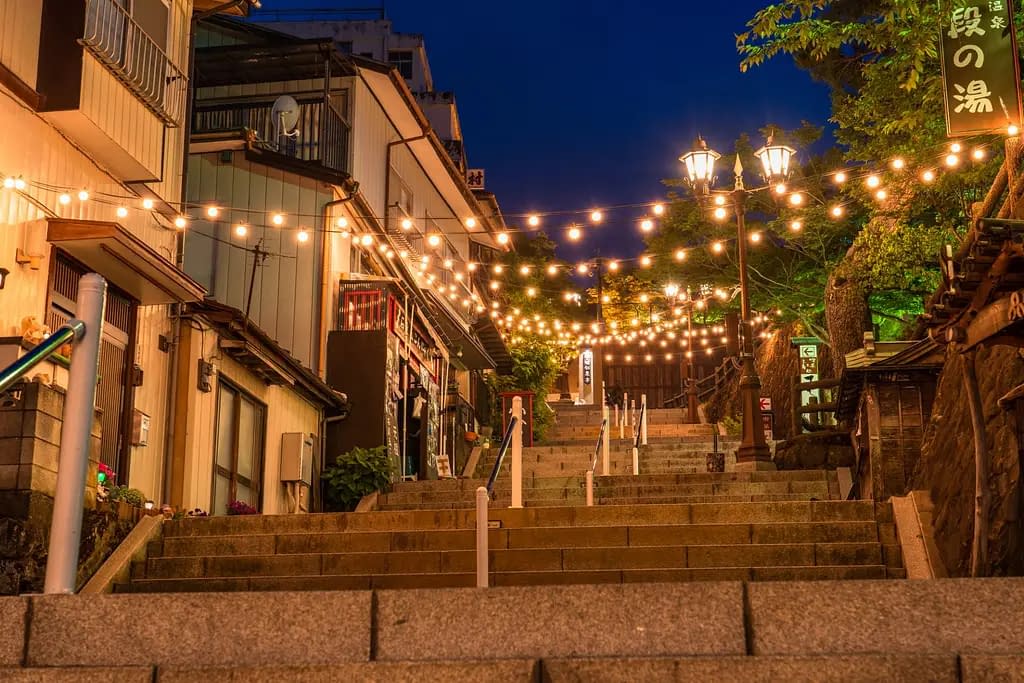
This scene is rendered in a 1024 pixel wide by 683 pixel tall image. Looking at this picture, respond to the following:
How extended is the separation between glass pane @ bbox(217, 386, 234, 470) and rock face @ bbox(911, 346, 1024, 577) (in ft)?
27.5

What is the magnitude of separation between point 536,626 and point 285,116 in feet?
56.1

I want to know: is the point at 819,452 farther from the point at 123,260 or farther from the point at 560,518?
the point at 123,260

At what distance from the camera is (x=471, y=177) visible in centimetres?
3369

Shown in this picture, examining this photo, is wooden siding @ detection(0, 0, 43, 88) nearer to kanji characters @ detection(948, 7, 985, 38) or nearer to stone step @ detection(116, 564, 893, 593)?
stone step @ detection(116, 564, 893, 593)

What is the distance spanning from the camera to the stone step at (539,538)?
9875 millimetres

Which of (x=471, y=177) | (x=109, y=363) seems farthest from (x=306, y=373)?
(x=471, y=177)

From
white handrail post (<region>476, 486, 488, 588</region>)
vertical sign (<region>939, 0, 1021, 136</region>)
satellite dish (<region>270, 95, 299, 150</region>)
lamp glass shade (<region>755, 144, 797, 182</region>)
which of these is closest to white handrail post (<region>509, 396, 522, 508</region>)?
white handrail post (<region>476, 486, 488, 588</region>)

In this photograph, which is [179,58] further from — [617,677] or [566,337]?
[566,337]

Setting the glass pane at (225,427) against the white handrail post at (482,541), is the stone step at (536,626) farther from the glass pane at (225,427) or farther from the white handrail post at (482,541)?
the glass pane at (225,427)

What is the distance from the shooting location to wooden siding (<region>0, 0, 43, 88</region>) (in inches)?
437

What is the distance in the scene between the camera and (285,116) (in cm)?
Answer: 2031

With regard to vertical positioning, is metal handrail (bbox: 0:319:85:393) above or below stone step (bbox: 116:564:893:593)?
above

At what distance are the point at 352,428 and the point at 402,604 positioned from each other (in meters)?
14.7

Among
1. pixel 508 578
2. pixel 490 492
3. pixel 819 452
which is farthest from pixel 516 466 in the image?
pixel 819 452
